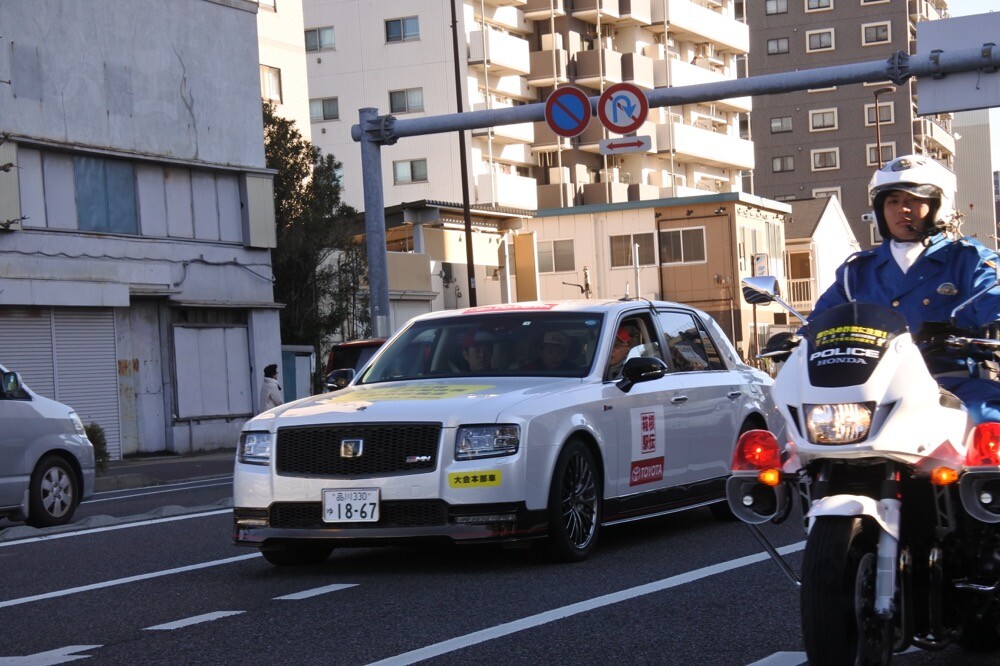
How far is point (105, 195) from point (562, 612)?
1007 inches

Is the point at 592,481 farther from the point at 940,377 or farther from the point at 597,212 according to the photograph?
the point at 597,212

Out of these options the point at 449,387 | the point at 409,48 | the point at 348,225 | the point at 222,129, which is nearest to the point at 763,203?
the point at 409,48

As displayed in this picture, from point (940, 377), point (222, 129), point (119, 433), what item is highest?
point (222, 129)

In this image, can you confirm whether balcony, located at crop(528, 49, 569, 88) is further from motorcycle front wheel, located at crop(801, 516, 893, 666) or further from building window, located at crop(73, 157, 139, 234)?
motorcycle front wheel, located at crop(801, 516, 893, 666)

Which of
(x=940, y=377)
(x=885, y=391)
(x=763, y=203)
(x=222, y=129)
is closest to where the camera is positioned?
(x=885, y=391)

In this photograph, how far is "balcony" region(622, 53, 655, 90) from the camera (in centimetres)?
7150

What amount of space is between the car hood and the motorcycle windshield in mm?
3956

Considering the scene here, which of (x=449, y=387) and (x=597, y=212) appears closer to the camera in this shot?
(x=449, y=387)

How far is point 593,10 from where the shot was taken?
70.0 meters

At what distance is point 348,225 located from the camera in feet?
128

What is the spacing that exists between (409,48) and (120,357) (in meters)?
35.3

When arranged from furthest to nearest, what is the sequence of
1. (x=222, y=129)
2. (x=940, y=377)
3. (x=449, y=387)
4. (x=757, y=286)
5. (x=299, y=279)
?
(x=299, y=279) → (x=222, y=129) → (x=449, y=387) → (x=757, y=286) → (x=940, y=377)

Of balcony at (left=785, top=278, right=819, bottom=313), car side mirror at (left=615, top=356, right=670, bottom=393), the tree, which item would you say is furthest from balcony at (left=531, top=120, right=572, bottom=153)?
car side mirror at (left=615, top=356, right=670, bottom=393)

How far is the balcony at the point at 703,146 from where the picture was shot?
239 ft
